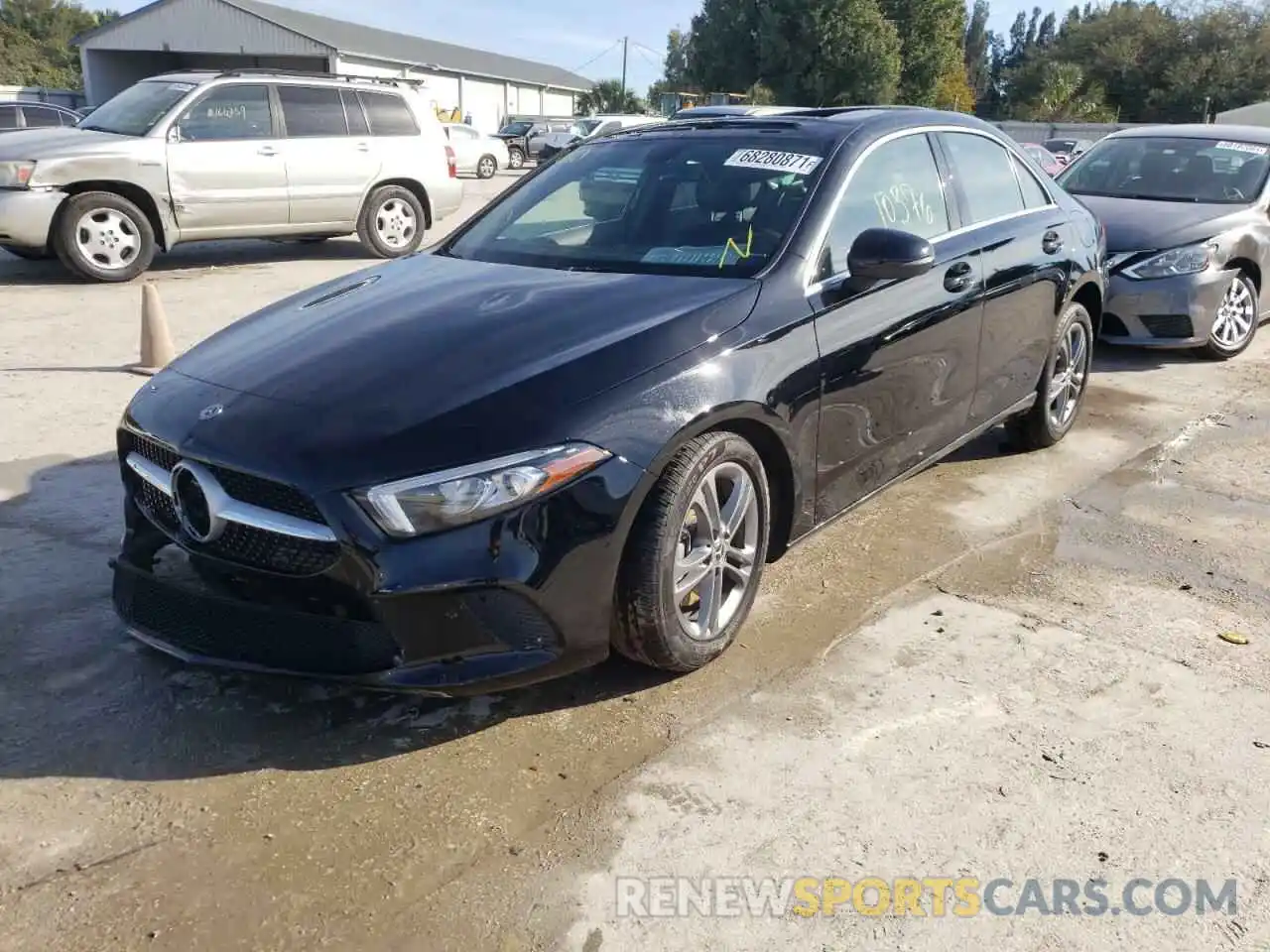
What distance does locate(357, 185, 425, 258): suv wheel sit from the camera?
1129cm

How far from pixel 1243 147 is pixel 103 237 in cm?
949

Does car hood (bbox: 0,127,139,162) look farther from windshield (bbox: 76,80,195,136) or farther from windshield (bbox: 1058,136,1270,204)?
windshield (bbox: 1058,136,1270,204)

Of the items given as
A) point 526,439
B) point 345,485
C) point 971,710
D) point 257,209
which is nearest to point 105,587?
point 345,485

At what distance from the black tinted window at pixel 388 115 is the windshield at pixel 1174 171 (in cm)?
666

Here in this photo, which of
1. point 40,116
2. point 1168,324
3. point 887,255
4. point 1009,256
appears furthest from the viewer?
point 40,116

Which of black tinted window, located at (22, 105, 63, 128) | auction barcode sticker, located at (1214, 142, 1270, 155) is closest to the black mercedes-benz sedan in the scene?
auction barcode sticker, located at (1214, 142, 1270, 155)

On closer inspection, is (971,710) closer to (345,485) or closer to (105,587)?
(345,485)

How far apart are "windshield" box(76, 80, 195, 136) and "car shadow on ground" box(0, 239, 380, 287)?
53.3 inches

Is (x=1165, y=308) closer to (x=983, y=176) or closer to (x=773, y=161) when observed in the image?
(x=983, y=176)

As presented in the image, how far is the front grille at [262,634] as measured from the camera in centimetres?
266

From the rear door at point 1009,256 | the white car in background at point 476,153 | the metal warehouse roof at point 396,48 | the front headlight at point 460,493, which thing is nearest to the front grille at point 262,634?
the front headlight at point 460,493

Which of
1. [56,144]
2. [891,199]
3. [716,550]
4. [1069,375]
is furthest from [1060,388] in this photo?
[56,144]

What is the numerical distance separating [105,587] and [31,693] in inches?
28.5

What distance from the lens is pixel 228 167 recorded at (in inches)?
396
